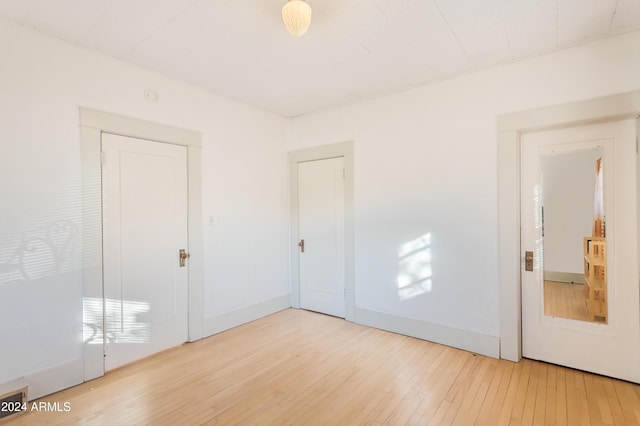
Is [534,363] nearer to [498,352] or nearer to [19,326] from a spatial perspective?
A: [498,352]

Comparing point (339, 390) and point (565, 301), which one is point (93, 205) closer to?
point (339, 390)

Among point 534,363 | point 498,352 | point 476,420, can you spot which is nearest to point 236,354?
point 476,420

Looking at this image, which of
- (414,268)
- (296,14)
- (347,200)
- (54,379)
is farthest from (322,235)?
(54,379)

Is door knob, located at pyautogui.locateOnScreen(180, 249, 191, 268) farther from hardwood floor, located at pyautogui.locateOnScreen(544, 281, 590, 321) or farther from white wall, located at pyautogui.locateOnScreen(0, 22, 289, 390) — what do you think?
hardwood floor, located at pyautogui.locateOnScreen(544, 281, 590, 321)

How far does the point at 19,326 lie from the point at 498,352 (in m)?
3.95

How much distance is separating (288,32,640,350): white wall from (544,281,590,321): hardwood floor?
45 centimetres

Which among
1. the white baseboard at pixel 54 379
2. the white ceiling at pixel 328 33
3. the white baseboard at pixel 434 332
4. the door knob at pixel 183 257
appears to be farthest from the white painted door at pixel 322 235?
the white baseboard at pixel 54 379

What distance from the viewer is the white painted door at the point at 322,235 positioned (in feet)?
13.2

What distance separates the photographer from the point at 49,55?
2.36 metres

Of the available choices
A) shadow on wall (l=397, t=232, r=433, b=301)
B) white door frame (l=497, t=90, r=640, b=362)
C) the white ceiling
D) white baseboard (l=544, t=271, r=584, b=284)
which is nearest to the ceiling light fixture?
the white ceiling

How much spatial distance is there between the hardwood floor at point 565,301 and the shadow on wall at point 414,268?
103 centimetres

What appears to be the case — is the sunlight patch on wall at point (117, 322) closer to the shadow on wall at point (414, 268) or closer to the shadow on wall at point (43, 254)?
the shadow on wall at point (43, 254)

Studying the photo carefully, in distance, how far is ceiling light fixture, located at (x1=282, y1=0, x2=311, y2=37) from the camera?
1.79m

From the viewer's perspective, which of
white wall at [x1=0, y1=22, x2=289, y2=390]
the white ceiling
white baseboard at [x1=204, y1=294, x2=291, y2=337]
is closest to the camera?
the white ceiling
